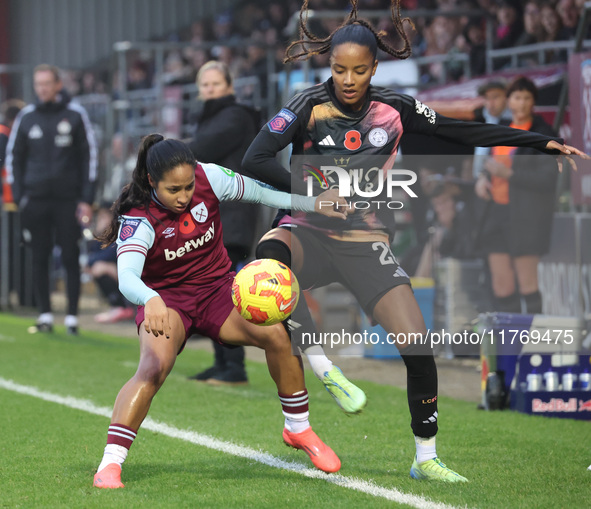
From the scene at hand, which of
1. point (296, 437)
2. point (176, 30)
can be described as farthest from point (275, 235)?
point (176, 30)

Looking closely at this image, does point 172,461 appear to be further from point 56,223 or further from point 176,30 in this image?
point 176,30

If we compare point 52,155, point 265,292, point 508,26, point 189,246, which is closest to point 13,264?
point 52,155

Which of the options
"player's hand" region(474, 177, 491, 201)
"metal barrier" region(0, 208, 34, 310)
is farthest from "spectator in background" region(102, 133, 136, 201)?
"player's hand" region(474, 177, 491, 201)

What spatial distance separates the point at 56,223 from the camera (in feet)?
37.4

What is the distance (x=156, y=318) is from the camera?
4.51m

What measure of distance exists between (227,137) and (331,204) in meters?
3.07

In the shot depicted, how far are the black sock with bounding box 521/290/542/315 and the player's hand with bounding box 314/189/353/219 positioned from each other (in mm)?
4496

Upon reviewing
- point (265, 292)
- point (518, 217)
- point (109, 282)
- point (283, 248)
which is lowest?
point (109, 282)

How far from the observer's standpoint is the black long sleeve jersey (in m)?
5.13

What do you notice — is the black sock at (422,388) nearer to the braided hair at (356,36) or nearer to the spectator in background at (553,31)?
the braided hair at (356,36)

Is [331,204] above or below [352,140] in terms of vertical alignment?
below

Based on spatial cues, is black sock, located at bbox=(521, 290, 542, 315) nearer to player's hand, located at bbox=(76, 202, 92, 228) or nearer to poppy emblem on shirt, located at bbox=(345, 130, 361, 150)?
poppy emblem on shirt, located at bbox=(345, 130, 361, 150)

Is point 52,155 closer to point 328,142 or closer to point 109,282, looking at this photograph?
point 109,282

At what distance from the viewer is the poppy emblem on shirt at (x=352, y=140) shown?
17.0 feet
